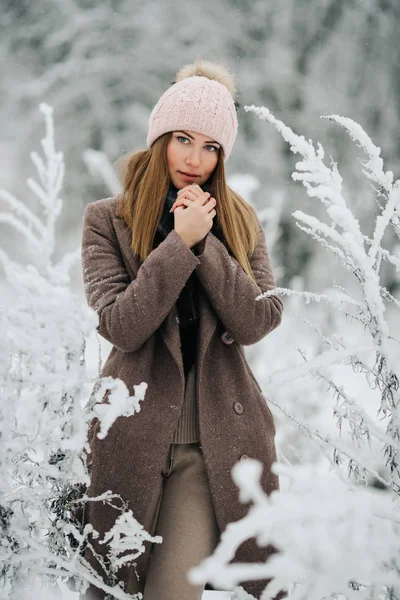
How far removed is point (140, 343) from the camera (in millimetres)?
1349

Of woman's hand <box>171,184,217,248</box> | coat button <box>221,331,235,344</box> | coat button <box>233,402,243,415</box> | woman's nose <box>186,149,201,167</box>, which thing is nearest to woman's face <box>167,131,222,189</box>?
woman's nose <box>186,149,201,167</box>

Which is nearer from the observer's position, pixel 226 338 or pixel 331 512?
Answer: pixel 331 512

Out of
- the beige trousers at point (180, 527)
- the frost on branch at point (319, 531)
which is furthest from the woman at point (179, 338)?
the frost on branch at point (319, 531)

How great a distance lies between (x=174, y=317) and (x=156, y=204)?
0.28 metres

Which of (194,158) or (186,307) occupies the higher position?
(194,158)

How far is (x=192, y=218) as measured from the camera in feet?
4.54

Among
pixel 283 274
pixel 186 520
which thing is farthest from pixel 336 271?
pixel 186 520

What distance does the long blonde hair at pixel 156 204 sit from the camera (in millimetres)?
1484

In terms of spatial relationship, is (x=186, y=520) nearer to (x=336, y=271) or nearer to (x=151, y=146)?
(x=151, y=146)

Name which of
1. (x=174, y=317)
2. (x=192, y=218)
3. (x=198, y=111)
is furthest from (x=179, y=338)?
(x=198, y=111)

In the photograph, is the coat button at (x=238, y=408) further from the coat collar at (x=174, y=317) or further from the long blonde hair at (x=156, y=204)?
the long blonde hair at (x=156, y=204)

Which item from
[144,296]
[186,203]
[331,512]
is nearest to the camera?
[331,512]

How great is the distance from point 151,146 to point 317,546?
47.7 inches

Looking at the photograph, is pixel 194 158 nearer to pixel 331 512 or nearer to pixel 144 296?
pixel 144 296
